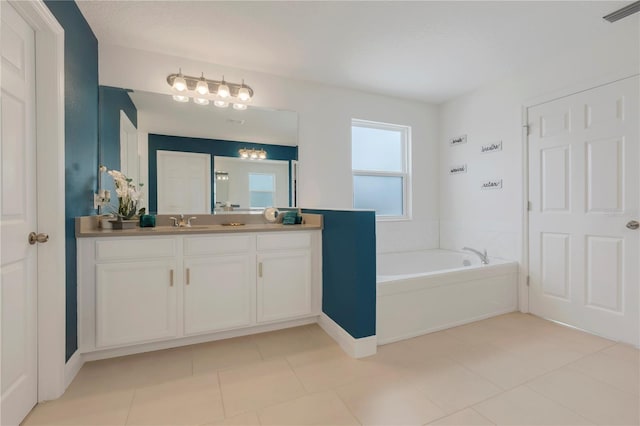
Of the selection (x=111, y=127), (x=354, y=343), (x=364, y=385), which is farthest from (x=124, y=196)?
(x=364, y=385)

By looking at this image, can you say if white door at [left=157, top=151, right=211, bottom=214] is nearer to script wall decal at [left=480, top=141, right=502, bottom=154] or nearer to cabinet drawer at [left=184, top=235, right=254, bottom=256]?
cabinet drawer at [left=184, top=235, right=254, bottom=256]

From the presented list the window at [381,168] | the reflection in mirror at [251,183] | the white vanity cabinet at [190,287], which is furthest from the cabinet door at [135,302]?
the window at [381,168]

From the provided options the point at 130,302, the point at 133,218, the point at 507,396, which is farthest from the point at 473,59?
the point at 130,302

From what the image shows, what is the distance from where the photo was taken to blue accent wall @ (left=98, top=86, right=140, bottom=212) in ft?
7.25

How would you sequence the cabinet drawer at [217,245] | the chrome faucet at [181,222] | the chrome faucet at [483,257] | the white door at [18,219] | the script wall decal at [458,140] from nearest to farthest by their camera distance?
the white door at [18,219] < the cabinet drawer at [217,245] < the chrome faucet at [181,222] < the chrome faucet at [483,257] < the script wall decal at [458,140]

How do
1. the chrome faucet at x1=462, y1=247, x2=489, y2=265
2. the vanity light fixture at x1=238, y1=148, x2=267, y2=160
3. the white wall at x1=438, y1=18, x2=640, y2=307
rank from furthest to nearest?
the chrome faucet at x1=462, y1=247, x2=489, y2=265
the vanity light fixture at x1=238, y1=148, x2=267, y2=160
the white wall at x1=438, y1=18, x2=640, y2=307

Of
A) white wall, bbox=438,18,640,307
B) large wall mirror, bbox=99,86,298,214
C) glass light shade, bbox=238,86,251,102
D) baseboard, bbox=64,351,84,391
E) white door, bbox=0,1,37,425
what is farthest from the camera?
glass light shade, bbox=238,86,251,102

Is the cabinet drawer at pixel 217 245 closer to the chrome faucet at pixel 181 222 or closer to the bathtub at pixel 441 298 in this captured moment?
the chrome faucet at pixel 181 222

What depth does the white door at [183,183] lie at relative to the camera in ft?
8.00

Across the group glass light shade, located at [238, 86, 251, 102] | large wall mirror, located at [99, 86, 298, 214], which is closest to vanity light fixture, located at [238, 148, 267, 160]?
large wall mirror, located at [99, 86, 298, 214]

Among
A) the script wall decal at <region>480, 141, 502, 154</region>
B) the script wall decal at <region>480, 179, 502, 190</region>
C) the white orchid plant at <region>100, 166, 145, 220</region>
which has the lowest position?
the white orchid plant at <region>100, 166, 145, 220</region>

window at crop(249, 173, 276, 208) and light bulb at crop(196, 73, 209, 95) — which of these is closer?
light bulb at crop(196, 73, 209, 95)

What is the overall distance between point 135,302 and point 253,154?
60.9 inches

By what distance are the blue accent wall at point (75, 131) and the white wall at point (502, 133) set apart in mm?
3544
